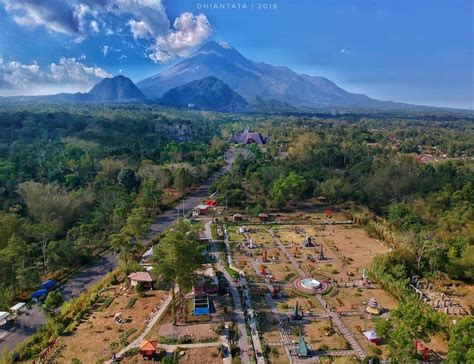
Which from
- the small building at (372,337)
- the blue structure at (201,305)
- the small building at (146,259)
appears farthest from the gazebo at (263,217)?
the small building at (372,337)

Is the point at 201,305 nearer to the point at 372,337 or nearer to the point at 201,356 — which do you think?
the point at 201,356

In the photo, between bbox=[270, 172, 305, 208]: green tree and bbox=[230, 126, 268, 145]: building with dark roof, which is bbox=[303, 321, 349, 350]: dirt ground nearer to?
bbox=[270, 172, 305, 208]: green tree

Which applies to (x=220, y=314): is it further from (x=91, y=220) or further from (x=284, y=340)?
(x=91, y=220)

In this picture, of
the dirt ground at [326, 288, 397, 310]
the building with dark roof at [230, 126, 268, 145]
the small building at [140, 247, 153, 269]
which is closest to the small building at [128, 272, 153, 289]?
the small building at [140, 247, 153, 269]

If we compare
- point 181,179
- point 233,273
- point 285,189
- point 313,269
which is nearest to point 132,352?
point 233,273

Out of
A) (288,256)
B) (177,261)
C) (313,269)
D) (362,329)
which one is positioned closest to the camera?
(177,261)

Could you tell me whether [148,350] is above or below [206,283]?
below

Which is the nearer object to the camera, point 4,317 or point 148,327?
point 148,327
